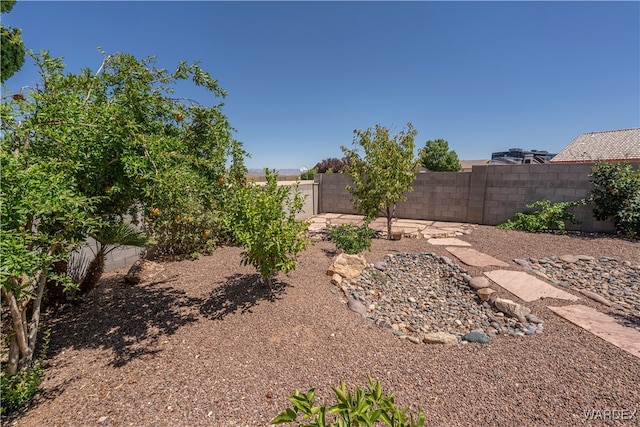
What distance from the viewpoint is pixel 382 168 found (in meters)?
6.70

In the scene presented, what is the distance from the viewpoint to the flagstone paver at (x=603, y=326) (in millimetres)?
2766

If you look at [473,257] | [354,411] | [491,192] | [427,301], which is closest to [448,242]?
[473,257]

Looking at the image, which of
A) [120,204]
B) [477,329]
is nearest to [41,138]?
[120,204]

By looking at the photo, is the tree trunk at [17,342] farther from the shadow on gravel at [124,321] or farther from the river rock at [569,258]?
the river rock at [569,258]

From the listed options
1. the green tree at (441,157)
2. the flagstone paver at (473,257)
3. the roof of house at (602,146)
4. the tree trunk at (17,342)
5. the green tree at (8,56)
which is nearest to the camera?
the tree trunk at (17,342)

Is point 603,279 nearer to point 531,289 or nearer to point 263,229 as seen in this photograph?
point 531,289

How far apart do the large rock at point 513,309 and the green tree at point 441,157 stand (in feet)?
104

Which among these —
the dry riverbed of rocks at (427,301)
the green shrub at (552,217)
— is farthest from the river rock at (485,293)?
the green shrub at (552,217)

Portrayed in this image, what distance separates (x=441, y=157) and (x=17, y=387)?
3618cm

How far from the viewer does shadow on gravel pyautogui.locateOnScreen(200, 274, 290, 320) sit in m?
3.40

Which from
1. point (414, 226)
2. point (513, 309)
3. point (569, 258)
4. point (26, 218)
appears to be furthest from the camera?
point (414, 226)

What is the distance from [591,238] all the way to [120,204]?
9181 mm

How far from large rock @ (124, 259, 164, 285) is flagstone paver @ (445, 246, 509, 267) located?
5439mm

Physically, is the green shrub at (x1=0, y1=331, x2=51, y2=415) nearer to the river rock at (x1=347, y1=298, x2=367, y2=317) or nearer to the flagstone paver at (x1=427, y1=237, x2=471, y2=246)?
the river rock at (x1=347, y1=298, x2=367, y2=317)
